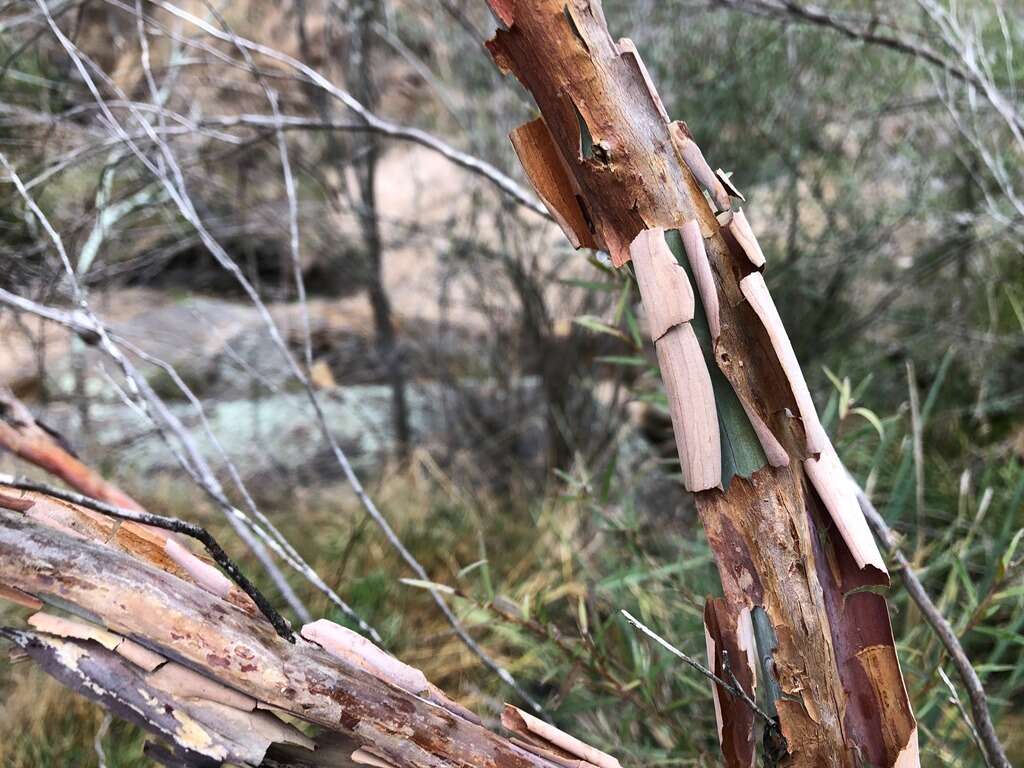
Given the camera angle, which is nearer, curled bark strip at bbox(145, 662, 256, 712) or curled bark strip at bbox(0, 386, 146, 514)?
curled bark strip at bbox(145, 662, 256, 712)

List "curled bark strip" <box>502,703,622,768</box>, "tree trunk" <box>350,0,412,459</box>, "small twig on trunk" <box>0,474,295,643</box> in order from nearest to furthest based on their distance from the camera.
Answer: "small twig on trunk" <box>0,474,295,643</box> < "curled bark strip" <box>502,703,622,768</box> < "tree trunk" <box>350,0,412,459</box>

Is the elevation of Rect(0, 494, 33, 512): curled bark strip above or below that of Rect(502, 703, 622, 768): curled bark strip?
above

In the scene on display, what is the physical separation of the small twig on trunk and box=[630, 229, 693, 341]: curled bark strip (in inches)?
10.5

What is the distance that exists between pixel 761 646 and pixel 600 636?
0.42 meters

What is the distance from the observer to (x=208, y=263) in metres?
2.75

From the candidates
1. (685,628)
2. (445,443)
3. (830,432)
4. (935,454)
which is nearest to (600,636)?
(685,628)

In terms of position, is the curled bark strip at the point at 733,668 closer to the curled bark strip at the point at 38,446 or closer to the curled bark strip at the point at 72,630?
the curled bark strip at the point at 72,630

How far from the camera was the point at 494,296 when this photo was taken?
8.15 feet

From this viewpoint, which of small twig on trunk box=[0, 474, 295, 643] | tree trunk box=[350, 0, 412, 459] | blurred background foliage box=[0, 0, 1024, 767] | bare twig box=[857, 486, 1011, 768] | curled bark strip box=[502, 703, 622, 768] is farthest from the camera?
tree trunk box=[350, 0, 412, 459]

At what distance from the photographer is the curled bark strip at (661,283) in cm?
44

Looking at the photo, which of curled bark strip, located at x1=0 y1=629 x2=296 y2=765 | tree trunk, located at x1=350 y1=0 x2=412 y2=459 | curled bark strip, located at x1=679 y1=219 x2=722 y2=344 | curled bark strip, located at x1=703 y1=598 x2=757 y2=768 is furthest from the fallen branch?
tree trunk, located at x1=350 y1=0 x2=412 y2=459

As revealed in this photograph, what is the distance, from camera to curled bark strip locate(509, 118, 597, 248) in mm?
483

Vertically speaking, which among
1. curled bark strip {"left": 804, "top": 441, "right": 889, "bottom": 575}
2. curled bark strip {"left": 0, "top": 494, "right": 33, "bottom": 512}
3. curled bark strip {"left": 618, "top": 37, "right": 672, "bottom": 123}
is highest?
curled bark strip {"left": 618, "top": 37, "right": 672, "bottom": 123}

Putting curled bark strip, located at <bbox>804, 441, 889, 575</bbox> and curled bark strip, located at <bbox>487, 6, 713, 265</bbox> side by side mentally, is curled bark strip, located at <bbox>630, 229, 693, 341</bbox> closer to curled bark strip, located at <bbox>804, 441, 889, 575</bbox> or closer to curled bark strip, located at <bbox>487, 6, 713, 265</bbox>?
curled bark strip, located at <bbox>487, 6, 713, 265</bbox>
